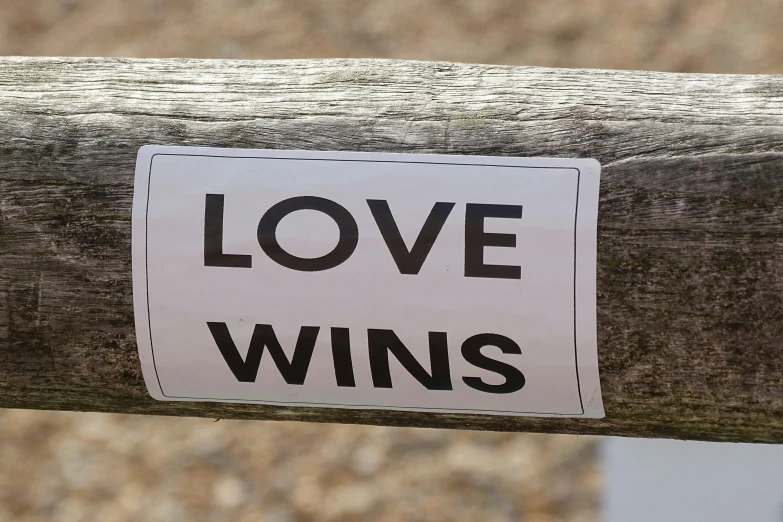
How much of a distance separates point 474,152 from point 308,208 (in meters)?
0.16

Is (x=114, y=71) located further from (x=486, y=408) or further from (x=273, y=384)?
(x=486, y=408)

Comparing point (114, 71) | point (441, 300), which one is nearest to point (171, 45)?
point (114, 71)

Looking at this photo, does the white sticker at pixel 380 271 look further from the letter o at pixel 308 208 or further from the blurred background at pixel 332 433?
the blurred background at pixel 332 433

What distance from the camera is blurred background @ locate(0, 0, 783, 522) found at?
10.3 feet

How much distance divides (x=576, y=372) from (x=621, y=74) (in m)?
0.30

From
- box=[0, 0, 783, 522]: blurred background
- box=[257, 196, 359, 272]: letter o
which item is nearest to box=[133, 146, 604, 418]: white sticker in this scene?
box=[257, 196, 359, 272]: letter o

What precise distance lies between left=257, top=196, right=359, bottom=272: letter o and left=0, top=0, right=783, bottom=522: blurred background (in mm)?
2435

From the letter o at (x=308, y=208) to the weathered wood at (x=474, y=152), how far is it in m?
Result: 0.06

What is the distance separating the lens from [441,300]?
777 millimetres

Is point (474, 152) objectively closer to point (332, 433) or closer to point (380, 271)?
point (380, 271)

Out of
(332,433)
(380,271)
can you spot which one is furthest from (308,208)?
(332,433)

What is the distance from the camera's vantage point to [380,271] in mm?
779

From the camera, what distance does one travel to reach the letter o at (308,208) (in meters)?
0.78

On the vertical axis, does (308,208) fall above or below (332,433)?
below
